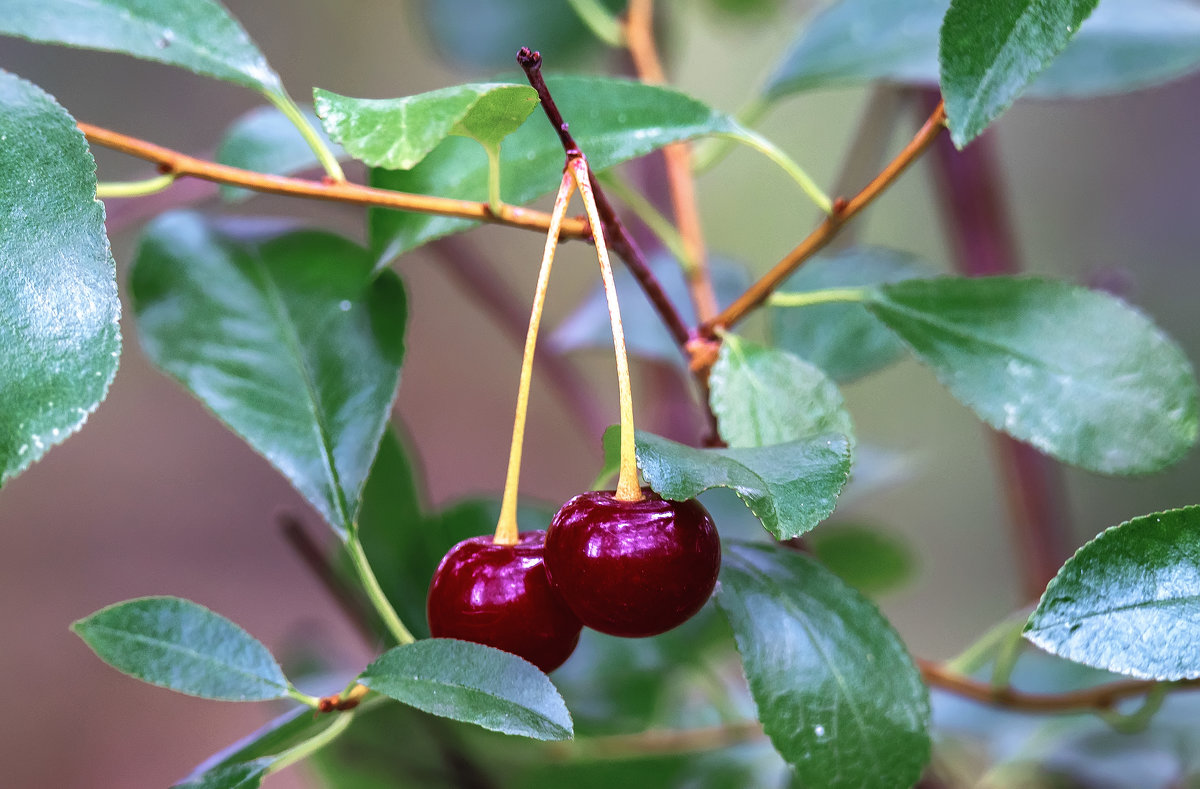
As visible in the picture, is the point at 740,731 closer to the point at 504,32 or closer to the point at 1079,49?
the point at 1079,49

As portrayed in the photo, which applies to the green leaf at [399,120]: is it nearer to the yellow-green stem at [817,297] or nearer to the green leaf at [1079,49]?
the yellow-green stem at [817,297]

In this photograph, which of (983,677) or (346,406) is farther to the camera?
(983,677)

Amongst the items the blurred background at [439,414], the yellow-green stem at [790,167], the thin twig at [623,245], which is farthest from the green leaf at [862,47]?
the blurred background at [439,414]

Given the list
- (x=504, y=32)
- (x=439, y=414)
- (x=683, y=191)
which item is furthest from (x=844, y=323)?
(x=439, y=414)

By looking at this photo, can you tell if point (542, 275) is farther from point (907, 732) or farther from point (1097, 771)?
point (1097, 771)

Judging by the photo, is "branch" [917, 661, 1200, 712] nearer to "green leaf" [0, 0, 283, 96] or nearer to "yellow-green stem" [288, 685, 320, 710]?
"yellow-green stem" [288, 685, 320, 710]

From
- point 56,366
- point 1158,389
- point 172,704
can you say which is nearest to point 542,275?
point 56,366
